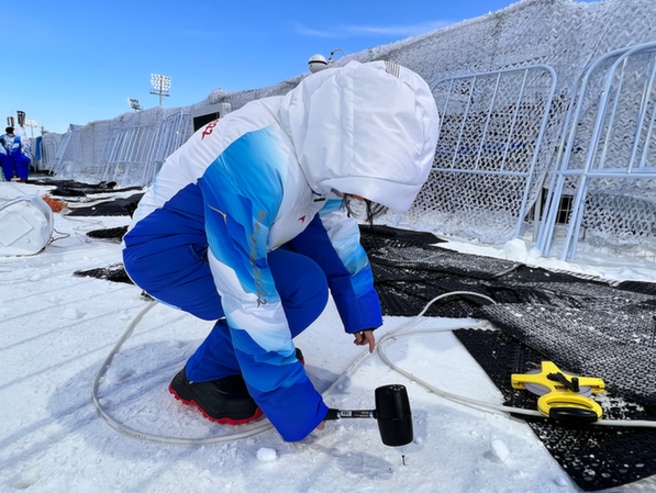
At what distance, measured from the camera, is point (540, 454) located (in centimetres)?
90

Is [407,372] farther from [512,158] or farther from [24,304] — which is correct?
[512,158]

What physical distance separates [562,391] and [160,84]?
32337mm

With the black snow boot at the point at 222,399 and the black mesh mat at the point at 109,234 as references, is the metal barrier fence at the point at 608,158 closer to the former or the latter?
the black snow boot at the point at 222,399

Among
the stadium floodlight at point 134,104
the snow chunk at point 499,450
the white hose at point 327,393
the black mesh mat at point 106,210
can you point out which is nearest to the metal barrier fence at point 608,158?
the white hose at point 327,393

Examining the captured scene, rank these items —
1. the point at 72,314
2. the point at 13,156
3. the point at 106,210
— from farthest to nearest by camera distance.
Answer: the point at 13,156
the point at 106,210
the point at 72,314

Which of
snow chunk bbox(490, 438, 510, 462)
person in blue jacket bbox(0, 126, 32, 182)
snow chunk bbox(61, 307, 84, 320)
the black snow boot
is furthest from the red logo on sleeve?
person in blue jacket bbox(0, 126, 32, 182)

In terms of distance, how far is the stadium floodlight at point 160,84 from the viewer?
28516 millimetres

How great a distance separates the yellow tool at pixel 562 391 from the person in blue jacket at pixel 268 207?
55 cm

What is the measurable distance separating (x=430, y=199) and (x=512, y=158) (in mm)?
867

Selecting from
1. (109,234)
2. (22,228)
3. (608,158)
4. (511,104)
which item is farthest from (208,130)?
(511,104)

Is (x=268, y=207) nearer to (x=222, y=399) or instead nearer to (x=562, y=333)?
→ (x=222, y=399)

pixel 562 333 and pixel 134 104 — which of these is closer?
pixel 562 333

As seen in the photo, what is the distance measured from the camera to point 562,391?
1.04 m

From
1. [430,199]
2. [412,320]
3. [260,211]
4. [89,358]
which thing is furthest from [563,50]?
[89,358]
